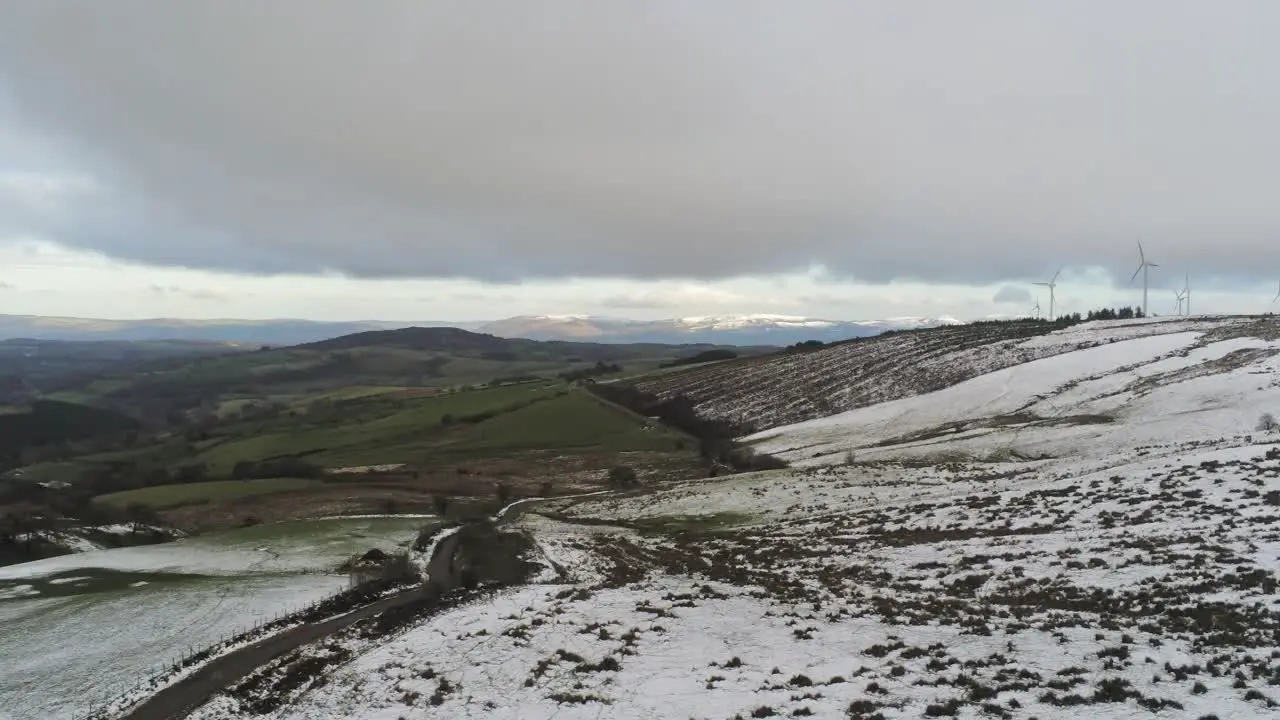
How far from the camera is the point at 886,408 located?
322 ft

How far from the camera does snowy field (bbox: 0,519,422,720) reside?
29.2 meters

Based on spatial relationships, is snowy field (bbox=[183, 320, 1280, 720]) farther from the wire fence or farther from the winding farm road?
the wire fence

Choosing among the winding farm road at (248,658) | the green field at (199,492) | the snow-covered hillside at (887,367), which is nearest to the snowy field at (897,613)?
the winding farm road at (248,658)

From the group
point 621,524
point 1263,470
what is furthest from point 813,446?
point 1263,470

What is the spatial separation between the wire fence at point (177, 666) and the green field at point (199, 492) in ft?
195

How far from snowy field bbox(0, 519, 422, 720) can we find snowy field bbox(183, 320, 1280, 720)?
28.4 ft

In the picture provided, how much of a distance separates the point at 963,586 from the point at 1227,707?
1363 centimetres

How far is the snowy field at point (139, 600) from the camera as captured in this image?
29.2 m

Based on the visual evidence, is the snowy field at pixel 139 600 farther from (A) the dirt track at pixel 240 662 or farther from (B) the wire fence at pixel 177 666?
(A) the dirt track at pixel 240 662

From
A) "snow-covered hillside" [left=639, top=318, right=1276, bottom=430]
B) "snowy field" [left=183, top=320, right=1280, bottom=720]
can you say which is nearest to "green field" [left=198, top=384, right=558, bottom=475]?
"snow-covered hillside" [left=639, top=318, right=1276, bottom=430]

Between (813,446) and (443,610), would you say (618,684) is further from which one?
(813,446)

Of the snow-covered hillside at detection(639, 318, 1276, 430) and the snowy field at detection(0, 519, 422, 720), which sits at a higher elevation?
the snow-covered hillside at detection(639, 318, 1276, 430)

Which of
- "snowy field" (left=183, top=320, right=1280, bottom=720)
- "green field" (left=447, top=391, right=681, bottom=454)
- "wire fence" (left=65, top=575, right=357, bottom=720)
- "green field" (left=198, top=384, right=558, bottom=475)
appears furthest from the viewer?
"green field" (left=198, top=384, right=558, bottom=475)

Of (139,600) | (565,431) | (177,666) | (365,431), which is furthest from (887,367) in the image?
(177,666)
